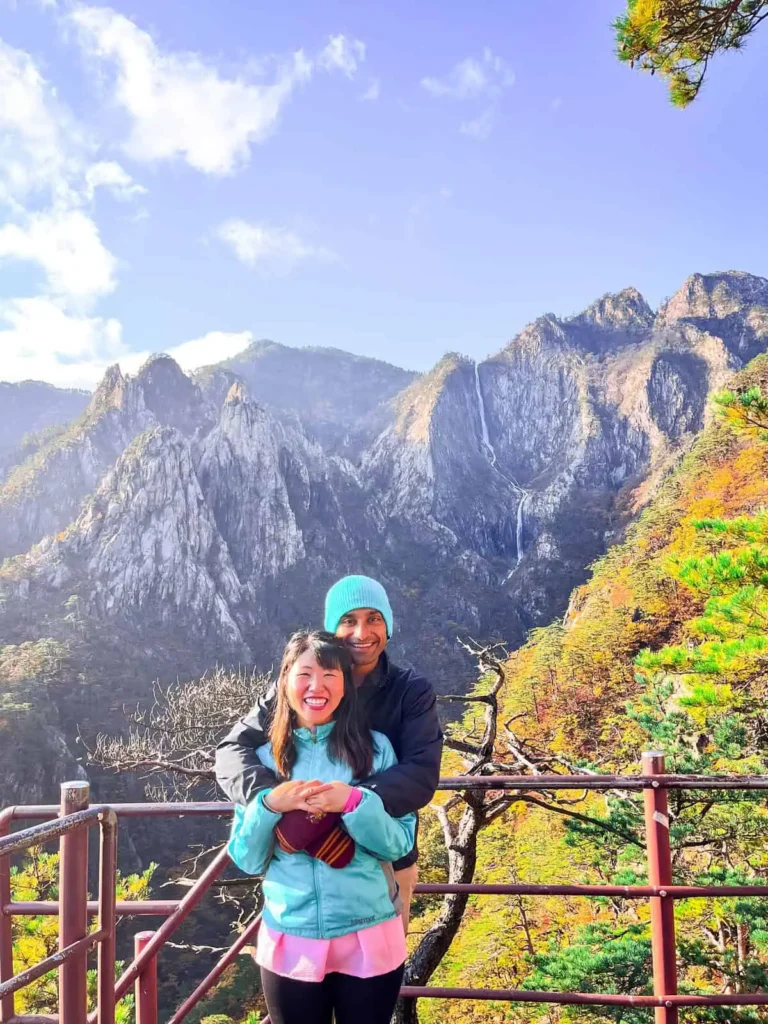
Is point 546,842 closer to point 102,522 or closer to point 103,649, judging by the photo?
point 103,649

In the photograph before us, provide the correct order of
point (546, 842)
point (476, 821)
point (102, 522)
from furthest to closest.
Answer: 1. point (102, 522)
2. point (546, 842)
3. point (476, 821)

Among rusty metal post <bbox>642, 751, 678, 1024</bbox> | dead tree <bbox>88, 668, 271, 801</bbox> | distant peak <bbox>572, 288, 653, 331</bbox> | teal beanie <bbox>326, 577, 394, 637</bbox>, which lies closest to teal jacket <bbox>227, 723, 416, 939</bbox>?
teal beanie <bbox>326, 577, 394, 637</bbox>

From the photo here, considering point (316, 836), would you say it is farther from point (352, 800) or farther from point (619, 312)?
point (619, 312)

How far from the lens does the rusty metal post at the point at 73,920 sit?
4.91 ft

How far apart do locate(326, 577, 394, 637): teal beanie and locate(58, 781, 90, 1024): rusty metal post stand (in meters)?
0.77

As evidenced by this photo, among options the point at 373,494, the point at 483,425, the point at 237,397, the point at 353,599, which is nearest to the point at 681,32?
the point at 353,599

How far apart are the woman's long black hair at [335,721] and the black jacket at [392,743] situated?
0.18 ft

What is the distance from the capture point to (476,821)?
207 inches

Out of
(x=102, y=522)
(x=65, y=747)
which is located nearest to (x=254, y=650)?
(x=102, y=522)

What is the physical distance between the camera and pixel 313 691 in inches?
64.5

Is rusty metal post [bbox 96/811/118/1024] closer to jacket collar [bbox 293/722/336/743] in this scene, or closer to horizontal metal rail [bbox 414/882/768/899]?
jacket collar [bbox 293/722/336/743]

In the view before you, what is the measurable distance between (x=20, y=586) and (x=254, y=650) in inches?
850

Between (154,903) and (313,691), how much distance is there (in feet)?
3.73

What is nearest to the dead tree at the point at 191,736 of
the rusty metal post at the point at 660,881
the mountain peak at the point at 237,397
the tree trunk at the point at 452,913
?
the rusty metal post at the point at 660,881
